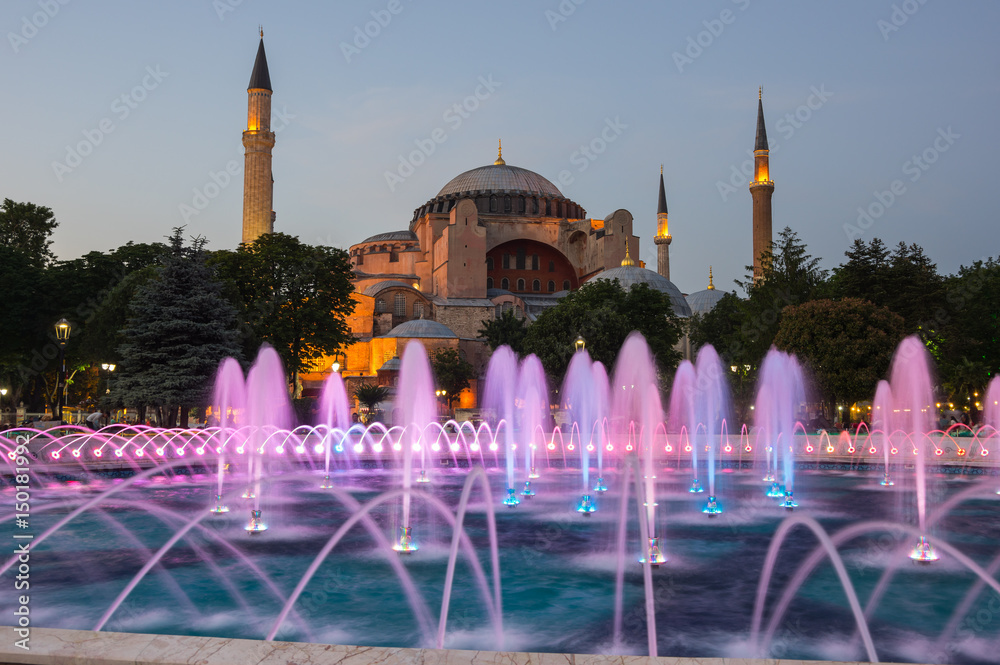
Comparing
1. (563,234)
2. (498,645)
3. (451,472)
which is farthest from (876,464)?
(563,234)

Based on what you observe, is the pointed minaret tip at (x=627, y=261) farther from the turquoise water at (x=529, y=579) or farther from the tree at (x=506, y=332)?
the turquoise water at (x=529, y=579)

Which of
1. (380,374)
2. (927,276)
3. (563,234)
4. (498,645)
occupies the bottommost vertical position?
(498,645)

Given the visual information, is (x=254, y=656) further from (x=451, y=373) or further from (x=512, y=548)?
(x=451, y=373)

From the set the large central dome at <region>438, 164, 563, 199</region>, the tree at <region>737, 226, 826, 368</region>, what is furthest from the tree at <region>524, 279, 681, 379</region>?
the large central dome at <region>438, 164, 563, 199</region>

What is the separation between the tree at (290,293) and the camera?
27.8 m

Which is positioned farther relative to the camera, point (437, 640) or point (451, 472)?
point (451, 472)

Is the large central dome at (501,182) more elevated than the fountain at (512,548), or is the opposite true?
the large central dome at (501,182)

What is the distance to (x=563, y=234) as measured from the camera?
63.2m

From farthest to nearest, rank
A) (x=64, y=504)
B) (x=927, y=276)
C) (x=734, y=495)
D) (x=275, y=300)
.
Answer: (x=927, y=276) → (x=275, y=300) → (x=734, y=495) → (x=64, y=504)

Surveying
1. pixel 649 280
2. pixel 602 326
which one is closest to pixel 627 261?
pixel 649 280

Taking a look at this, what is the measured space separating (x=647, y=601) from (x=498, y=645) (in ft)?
4.88

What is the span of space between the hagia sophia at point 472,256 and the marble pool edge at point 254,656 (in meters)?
40.2

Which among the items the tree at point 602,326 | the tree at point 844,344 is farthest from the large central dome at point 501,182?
the tree at point 844,344

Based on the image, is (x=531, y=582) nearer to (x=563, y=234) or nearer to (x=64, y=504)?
(x=64, y=504)
